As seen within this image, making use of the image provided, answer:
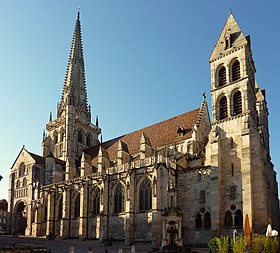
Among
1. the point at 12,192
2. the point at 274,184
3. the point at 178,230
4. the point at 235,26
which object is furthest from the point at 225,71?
the point at 12,192

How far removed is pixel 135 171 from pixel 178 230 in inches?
372

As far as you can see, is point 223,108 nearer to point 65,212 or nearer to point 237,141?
point 237,141

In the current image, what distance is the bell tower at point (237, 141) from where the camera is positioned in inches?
1117

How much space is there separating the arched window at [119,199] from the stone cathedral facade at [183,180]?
10 centimetres

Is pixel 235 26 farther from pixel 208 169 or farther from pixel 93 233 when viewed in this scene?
pixel 93 233

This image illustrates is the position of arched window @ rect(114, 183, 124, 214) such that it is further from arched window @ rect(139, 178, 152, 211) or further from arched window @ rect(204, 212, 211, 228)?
arched window @ rect(204, 212, 211, 228)

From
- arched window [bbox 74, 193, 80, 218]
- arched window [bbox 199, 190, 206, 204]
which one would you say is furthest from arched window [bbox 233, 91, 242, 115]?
arched window [bbox 74, 193, 80, 218]

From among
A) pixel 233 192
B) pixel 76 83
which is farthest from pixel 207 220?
pixel 76 83

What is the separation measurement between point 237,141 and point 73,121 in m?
28.2

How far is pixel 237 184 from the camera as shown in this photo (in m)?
29.4

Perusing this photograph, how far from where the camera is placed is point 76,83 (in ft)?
183

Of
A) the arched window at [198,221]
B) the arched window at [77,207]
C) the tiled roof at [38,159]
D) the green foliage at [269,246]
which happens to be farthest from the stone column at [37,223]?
the green foliage at [269,246]

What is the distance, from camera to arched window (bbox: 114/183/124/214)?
34.8 metres

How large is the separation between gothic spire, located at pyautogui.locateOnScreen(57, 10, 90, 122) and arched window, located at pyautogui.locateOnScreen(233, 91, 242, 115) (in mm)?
27823
